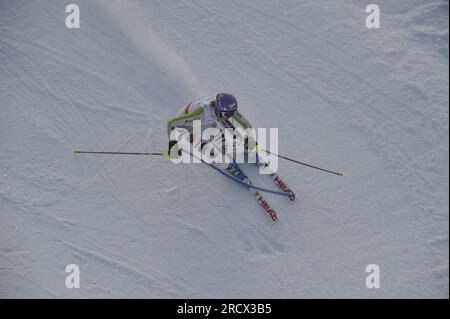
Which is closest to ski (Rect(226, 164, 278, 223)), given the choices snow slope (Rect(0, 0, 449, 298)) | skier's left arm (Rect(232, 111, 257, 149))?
snow slope (Rect(0, 0, 449, 298))

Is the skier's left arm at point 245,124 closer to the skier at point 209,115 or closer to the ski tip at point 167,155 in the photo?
the skier at point 209,115

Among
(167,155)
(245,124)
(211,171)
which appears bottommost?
(211,171)

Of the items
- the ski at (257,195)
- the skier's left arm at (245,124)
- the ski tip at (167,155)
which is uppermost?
the skier's left arm at (245,124)

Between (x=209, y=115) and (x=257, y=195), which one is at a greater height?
(x=209, y=115)

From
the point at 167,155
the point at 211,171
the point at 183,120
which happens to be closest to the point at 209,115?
the point at 183,120

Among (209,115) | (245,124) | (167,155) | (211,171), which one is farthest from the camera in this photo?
(211,171)

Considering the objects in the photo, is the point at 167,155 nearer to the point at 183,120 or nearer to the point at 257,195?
the point at 183,120

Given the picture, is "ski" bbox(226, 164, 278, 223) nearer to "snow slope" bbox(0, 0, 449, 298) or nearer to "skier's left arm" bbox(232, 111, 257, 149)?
"snow slope" bbox(0, 0, 449, 298)

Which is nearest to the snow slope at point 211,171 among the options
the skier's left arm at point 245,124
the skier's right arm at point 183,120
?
the skier's left arm at point 245,124

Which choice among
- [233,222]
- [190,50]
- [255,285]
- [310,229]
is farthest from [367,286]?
[190,50]
